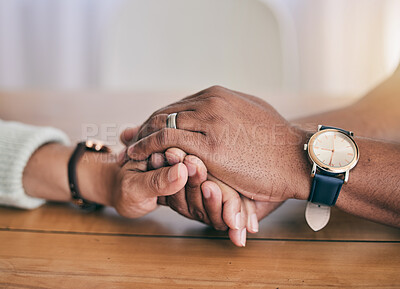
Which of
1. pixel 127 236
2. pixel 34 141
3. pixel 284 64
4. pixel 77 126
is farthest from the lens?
pixel 284 64

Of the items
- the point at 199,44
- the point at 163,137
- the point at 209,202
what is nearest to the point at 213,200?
the point at 209,202

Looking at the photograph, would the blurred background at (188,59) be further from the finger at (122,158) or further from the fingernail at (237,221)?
the fingernail at (237,221)

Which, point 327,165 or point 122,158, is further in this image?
point 122,158

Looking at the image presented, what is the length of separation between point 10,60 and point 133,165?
2.28 m

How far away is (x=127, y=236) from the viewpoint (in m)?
0.57

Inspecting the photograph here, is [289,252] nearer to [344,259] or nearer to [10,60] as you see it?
[344,259]

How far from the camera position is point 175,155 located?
22.4 inches

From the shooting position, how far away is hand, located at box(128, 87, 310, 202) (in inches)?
22.2

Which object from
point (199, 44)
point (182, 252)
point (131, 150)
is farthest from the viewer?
point (199, 44)

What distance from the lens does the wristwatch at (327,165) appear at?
0.53m

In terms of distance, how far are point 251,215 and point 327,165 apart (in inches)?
5.1

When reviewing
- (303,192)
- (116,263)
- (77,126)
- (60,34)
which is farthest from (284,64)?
(60,34)

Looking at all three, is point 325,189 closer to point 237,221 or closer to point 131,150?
point 237,221

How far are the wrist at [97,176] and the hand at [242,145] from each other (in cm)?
8
